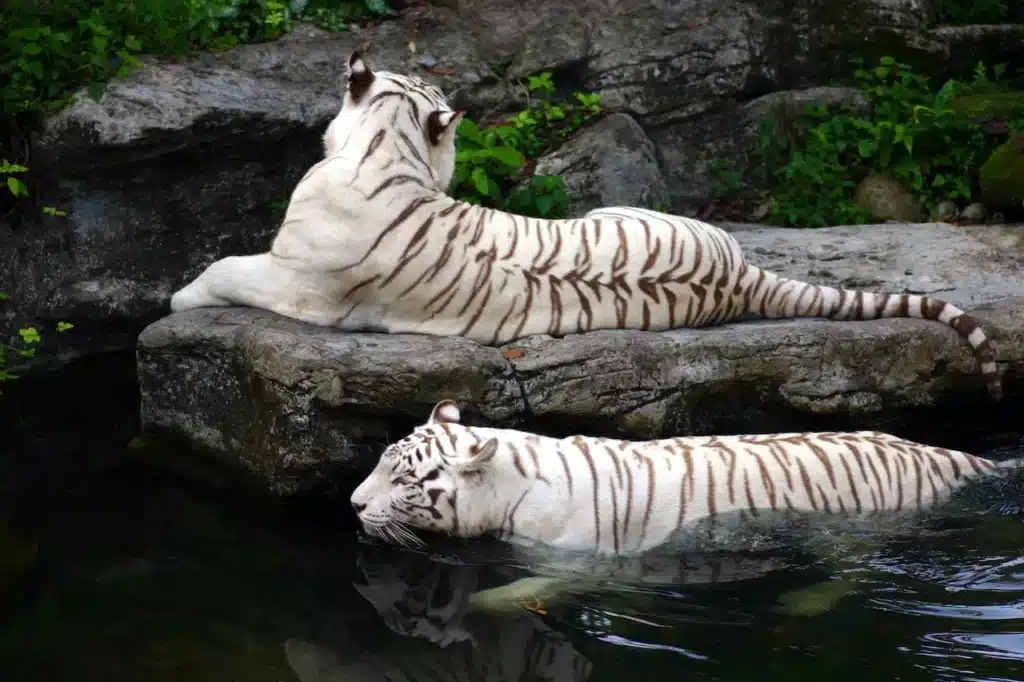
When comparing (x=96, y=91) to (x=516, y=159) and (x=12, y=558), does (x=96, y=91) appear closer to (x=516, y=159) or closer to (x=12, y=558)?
(x=516, y=159)

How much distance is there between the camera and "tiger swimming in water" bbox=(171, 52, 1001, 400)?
208 inches

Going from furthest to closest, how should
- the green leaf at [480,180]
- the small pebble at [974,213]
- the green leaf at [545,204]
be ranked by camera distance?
the small pebble at [974,213] → the green leaf at [545,204] → the green leaf at [480,180]

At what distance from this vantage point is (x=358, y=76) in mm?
5547

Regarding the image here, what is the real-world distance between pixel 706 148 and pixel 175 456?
5091 mm

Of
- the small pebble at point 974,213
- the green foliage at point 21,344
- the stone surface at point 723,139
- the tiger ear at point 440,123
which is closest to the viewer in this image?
the tiger ear at point 440,123

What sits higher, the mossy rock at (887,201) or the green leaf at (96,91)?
the mossy rock at (887,201)

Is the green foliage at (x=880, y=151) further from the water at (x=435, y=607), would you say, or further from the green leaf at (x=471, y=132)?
the water at (x=435, y=607)

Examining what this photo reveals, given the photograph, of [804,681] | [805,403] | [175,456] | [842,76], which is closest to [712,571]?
[804,681]

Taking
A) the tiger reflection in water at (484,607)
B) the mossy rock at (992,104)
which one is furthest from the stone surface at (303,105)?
the tiger reflection in water at (484,607)

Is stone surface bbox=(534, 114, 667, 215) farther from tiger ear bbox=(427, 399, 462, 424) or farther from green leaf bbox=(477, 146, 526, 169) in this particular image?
tiger ear bbox=(427, 399, 462, 424)

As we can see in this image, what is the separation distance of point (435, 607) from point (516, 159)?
396 cm

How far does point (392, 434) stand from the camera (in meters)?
4.82

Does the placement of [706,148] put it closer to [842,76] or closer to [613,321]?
[842,76]

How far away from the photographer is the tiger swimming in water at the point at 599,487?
4.29 metres
